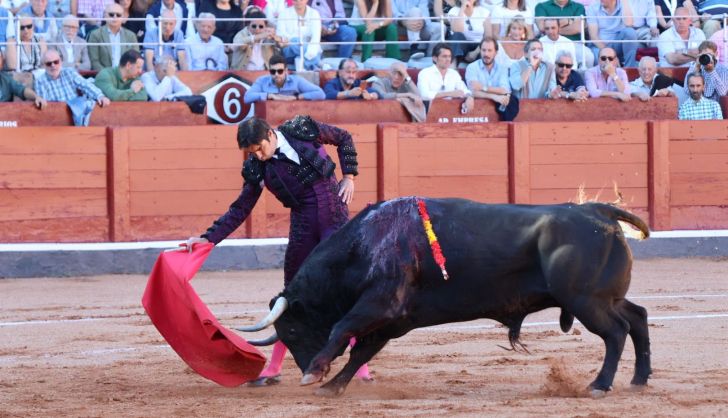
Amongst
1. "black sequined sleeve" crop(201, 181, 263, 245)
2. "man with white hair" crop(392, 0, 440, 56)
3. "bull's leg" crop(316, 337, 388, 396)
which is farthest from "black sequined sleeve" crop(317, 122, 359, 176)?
"man with white hair" crop(392, 0, 440, 56)

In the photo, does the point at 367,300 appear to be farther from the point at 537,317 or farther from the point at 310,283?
the point at 537,317

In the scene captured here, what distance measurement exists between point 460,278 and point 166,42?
638cm

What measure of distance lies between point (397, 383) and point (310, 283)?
24.9 inches

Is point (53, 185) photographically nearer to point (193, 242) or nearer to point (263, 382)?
point (193, 242)

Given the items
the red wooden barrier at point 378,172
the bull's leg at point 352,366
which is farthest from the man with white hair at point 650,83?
the bull's leg at point 352,366

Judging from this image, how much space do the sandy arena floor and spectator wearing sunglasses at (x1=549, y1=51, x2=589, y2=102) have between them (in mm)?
2806

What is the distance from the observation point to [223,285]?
9680 mm

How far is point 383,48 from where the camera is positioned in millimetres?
11914

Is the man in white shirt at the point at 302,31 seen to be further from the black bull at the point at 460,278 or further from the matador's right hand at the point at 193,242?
the black bull at the point at 460,278

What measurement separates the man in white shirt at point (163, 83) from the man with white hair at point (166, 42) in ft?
0.36

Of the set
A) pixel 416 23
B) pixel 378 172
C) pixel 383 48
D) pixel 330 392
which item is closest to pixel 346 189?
pixel 330 392

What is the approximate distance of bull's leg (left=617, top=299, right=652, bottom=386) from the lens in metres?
5.25

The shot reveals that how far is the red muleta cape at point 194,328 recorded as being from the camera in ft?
18.2

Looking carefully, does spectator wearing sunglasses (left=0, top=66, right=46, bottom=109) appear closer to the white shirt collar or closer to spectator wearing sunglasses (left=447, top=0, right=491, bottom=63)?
spectator wearing sunglasses (left=447, top=0, right=491, bottom=63)
